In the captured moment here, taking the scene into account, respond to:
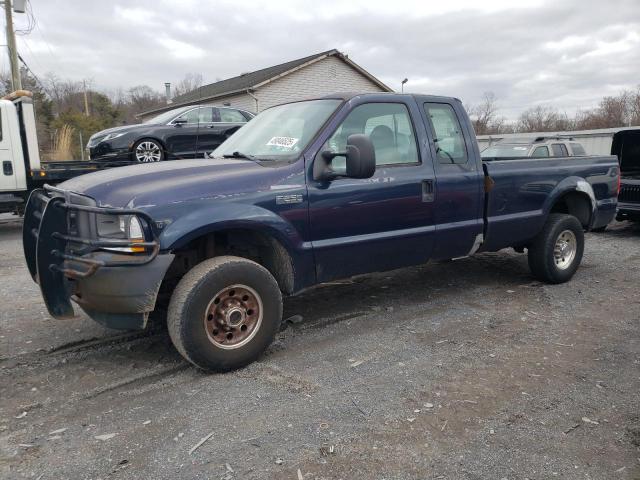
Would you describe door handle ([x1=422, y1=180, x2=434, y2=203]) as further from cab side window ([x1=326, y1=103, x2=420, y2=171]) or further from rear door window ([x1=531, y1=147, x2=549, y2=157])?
rear door window ([x1=531, y1=147, x2=549, y2=157])

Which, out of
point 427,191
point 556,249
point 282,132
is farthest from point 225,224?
point 556,249

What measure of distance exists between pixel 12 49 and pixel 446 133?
845 inches

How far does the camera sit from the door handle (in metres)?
4.52

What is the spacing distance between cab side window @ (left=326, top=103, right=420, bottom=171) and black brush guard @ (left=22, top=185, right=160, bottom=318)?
68.5 inches

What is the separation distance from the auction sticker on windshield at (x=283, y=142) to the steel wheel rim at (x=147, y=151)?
23.5 feet

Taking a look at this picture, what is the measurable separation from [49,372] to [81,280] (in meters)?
0.87

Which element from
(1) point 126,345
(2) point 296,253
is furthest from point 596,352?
(1) point 126,345

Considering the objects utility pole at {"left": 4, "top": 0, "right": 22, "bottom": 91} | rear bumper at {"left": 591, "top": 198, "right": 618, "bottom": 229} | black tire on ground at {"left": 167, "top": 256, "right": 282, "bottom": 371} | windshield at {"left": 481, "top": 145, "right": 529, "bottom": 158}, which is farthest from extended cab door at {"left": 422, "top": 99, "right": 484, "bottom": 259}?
utility pole at {"left": 4, "top": 0, "right": 22, "bottom": 91}

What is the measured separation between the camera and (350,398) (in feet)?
10.7

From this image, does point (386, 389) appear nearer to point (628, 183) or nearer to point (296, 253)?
point (296, 253)

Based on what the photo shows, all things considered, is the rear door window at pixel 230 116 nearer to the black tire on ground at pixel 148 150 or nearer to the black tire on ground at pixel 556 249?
the black tire on ground at pixel 148 150

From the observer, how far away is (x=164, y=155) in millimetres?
11109

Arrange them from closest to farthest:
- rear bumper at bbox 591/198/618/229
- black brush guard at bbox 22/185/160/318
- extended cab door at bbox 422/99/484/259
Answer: black brush guard at bbox 22/185/160/318 → extended cab door at bbox 422/99/484/259 → rear bumper at bbox 591/198/618/229

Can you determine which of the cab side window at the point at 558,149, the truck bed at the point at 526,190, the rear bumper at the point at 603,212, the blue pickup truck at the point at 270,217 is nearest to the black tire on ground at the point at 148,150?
the blue pickup truck at the point at 270,217
